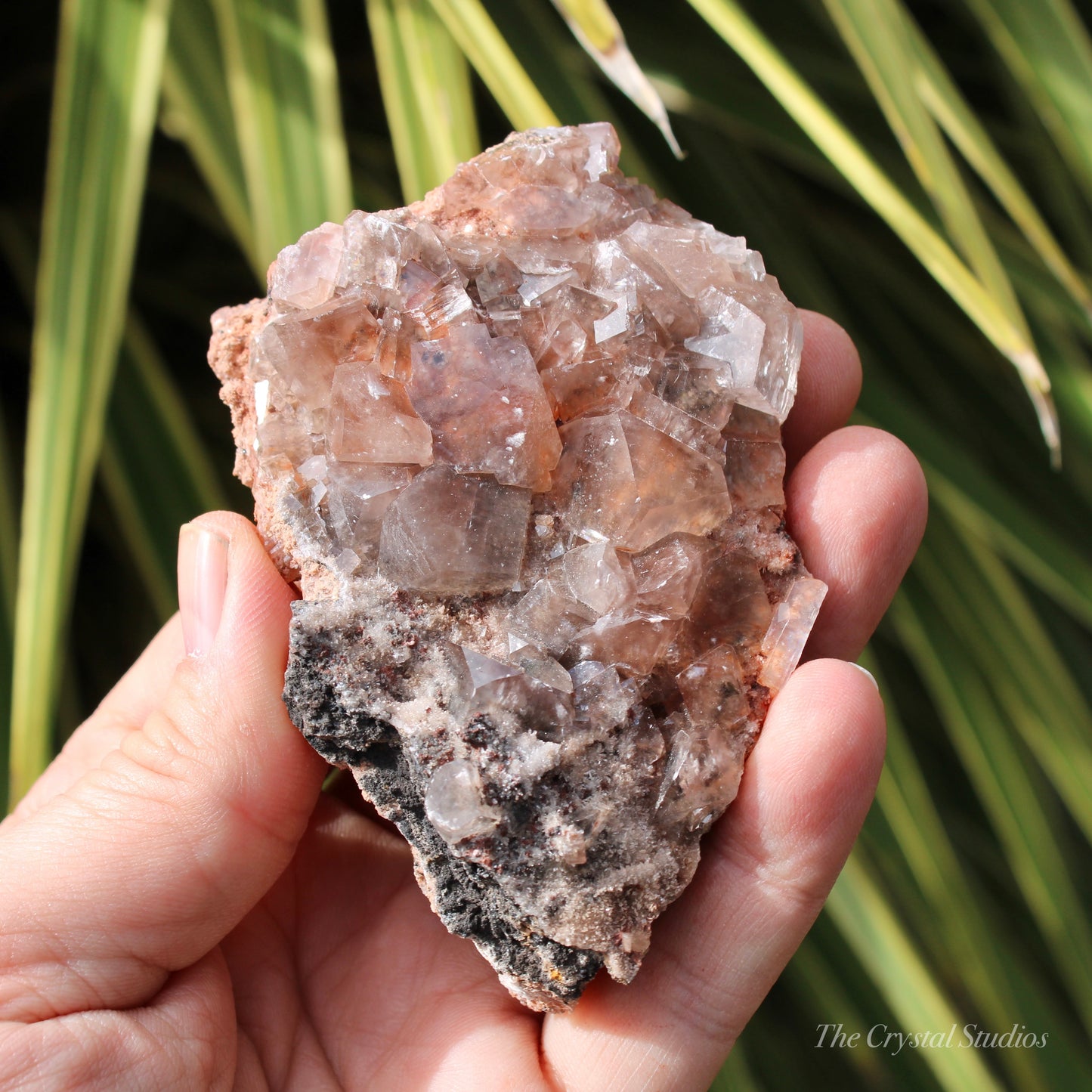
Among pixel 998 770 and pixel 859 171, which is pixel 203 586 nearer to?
pixel 859 171

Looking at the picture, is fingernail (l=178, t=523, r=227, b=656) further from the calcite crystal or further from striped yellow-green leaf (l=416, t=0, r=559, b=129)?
striped yellow-green leaf (l=416, t=0, r=559, b=129)

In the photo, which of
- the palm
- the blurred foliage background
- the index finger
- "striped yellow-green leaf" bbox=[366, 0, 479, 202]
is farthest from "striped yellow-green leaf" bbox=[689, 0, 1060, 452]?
the palm

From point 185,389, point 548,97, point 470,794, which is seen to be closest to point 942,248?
point 548,97

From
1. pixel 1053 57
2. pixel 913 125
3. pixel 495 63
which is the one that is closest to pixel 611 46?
pixel 495 63

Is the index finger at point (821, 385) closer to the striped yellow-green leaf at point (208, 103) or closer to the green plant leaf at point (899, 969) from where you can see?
the green plant leaf at point (899, 969)

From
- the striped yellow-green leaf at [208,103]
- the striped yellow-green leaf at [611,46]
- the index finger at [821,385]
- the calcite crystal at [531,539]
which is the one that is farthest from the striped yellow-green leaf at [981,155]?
the striped yellow-green leaf at [208,103]

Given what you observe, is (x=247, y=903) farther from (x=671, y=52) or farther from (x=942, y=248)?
(x=671, y=52)

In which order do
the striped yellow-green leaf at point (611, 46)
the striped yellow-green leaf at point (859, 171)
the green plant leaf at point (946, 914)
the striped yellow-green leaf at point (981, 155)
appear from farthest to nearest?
the green plant leaf at point (946, 914), the striped yellow-green leaf at point (981, 155), the striped yellow-green leaf at point (859, 171), the striped yellow-green leaf at point (611, 46)
